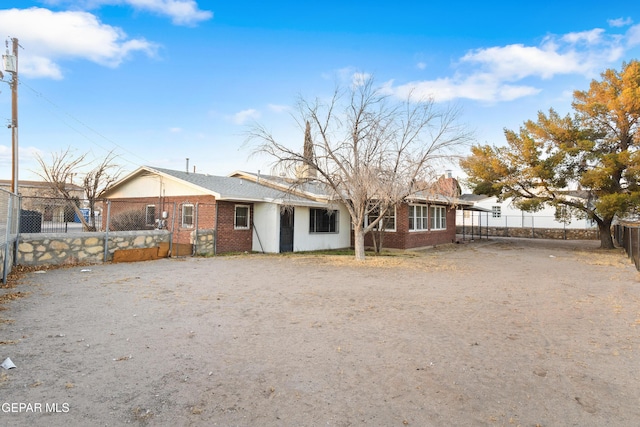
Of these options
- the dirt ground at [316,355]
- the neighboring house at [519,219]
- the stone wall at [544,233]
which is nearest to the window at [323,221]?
the dirt ground at [316,355]

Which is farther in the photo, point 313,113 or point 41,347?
point 313,113

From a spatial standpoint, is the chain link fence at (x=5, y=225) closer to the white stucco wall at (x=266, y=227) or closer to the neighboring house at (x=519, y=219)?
the white stucco wall at (x=266, y=227)

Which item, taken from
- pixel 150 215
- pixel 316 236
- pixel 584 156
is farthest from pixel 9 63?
pixel 584 156

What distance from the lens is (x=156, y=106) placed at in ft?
57.4

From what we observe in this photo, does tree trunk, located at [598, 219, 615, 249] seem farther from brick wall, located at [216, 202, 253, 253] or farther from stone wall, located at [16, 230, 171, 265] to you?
stone wall, located at [16, 230, 171, 265]

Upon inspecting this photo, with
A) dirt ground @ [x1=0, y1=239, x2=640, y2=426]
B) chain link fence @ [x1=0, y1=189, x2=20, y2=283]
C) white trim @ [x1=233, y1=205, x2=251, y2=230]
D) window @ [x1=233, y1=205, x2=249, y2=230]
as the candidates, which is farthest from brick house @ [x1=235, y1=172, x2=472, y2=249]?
chain link fence @ [x1=0, y1=189, x2=20, y2=283]

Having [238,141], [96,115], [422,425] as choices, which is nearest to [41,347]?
[422,425]

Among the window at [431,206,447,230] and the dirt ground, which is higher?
the window at [431,206,447,230]

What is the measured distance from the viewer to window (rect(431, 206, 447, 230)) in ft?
73.0

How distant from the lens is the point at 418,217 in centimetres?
2052

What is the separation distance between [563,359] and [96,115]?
21.7 metres

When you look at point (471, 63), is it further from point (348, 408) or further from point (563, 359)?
point (348, 408)

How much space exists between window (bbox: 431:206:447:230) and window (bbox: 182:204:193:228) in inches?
531

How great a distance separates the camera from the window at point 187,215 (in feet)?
54.7
